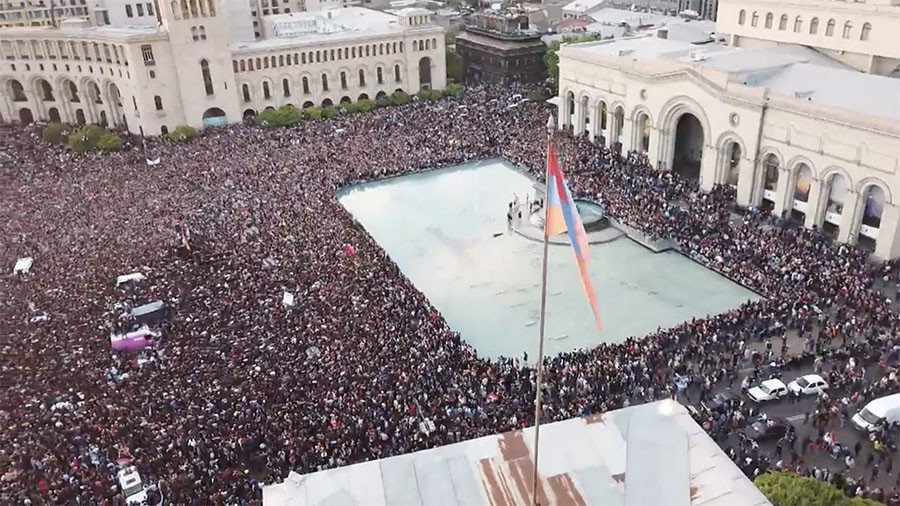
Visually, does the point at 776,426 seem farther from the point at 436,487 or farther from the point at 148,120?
the point at 148,120

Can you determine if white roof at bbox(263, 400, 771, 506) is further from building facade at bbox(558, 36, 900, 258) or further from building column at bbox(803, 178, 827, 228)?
building column at bbox(803, 178, 827, 228)

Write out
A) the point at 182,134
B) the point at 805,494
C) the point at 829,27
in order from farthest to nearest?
1. the point at 182,134
2. the point at 829,27
3. the point at 805,494

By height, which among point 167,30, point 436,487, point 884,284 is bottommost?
point 884,284

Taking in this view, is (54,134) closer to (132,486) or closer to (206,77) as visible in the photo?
(206,77)

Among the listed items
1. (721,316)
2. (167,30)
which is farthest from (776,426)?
(167,30)

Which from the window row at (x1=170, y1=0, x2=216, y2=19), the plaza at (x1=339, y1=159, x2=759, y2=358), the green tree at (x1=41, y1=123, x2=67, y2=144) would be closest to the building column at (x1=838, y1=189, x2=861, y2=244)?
the plaza at (x1=339, y1=159, x2=759, y2=358)

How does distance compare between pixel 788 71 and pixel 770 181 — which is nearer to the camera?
pixel 770 181

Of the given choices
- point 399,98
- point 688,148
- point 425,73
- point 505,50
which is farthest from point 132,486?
point 505,50
